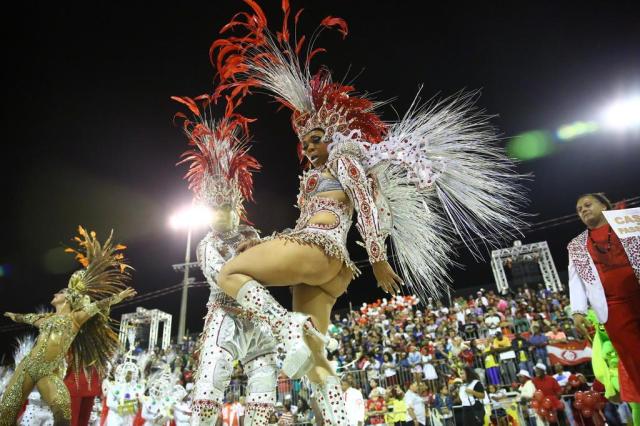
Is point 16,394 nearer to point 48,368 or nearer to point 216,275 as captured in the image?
point 48,368

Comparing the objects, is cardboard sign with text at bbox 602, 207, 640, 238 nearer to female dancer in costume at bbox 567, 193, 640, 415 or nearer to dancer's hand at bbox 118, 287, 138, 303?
female dancer in costume at bbox 567, 193, 640, 415

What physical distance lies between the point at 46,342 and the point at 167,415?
14.1 feet

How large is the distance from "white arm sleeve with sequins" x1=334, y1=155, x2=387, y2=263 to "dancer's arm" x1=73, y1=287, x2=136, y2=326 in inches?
151

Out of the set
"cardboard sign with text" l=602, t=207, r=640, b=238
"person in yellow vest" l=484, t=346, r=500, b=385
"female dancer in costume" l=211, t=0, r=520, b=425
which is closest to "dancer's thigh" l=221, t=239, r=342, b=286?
"female dancer in costume" l=211, t=0, r=520, b=425

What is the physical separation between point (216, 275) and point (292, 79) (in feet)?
5.23

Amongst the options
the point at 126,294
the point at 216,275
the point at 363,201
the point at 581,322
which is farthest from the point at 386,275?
the point at 126,294

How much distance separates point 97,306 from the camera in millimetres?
5520

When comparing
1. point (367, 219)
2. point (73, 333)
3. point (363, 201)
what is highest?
point (73, 333)

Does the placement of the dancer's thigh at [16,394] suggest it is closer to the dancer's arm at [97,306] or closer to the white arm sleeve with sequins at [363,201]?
the dancer's arm at [97,306]

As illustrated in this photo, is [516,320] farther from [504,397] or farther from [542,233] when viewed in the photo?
[542,233]

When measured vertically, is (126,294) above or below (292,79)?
below

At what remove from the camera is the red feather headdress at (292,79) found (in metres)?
3.23

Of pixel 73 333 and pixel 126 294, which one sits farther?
pixel 126 294

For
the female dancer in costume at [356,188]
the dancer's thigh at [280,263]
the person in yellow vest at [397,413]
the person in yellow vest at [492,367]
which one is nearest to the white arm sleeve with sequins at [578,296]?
the female dancer in costume at [356,188]
